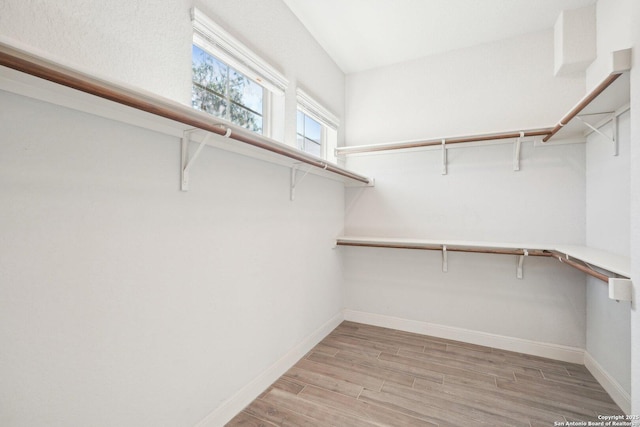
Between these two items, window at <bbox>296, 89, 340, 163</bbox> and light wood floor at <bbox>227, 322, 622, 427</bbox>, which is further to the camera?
window at <bbox>296, 89, 340, 163</bbox>

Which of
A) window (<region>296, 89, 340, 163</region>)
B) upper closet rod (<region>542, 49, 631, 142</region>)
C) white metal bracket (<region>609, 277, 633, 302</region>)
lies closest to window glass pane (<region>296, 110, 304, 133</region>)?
window (<region>296, 89, 340, 163</region>)

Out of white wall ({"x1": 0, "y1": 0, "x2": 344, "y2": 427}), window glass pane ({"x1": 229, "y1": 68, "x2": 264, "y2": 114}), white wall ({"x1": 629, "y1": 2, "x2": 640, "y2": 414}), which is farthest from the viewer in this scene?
window glass pane ({"x1": 229, "y1": 68, "x2": 264, "y2": 114})

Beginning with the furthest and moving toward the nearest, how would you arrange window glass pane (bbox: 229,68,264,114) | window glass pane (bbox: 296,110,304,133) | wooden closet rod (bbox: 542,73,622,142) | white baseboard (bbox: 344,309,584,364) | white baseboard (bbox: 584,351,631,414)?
1. window glass pane (bbox: 296,110,304,133)
2. white baseboard (bbox: 344,309,584,364)
3. window glass pane (bbox: 229,68,264,114)
4. white baseboard (bbox: 584,351,631,414)
5. wooden closet rod (bbox: 542,73,622,142)

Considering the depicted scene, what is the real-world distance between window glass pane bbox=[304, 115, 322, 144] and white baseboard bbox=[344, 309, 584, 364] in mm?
1820

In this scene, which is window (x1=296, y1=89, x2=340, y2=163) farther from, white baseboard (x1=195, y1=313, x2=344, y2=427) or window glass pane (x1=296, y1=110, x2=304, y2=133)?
white baseboard (x1=195, y1=313, x2=344, y2=427)

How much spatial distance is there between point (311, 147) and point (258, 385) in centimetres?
198

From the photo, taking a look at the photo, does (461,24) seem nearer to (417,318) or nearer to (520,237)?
(520,237)

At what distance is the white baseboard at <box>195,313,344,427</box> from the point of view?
149cm

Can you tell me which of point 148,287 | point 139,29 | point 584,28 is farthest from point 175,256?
point 584,28

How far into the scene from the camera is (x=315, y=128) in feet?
9.16

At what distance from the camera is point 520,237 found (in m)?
2.38

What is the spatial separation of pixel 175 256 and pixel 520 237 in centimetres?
257

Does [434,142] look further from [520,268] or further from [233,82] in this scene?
[233,82]

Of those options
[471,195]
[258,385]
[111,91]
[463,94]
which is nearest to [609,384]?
[471,195]
